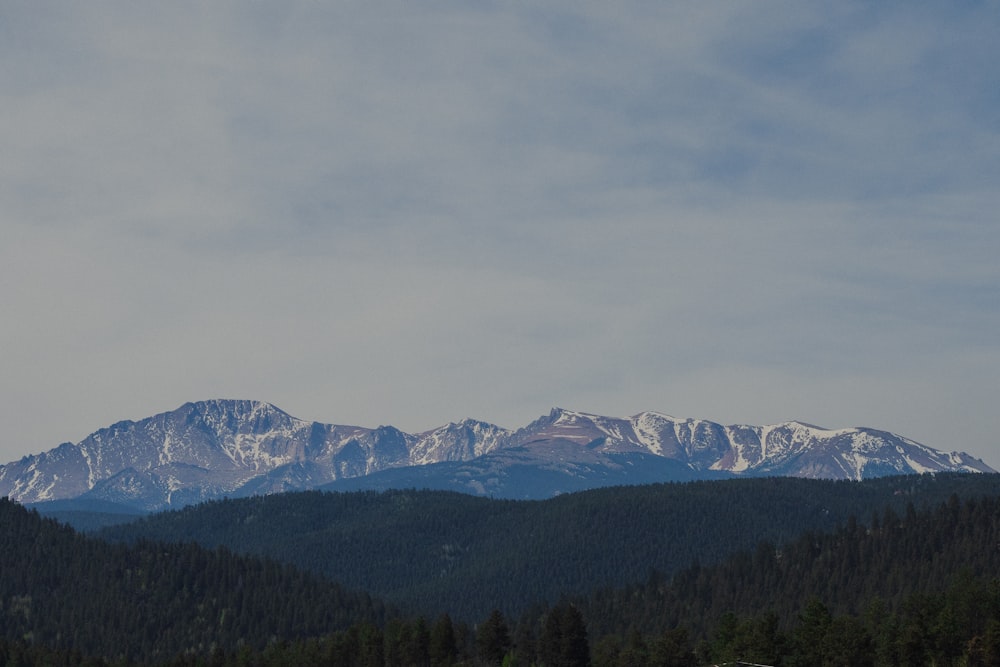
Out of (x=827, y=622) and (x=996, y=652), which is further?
(x=827, y=622)

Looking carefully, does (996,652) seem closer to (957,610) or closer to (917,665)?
(917,665)

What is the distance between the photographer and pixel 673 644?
196 m

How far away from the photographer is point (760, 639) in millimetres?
182625

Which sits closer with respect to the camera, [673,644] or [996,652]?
[996,652]

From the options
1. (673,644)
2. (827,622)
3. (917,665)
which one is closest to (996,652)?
A: (917,665)

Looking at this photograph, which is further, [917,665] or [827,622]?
[827,622]

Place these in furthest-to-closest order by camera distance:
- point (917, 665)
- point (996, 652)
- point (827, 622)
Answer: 1. point (827, 622)
2. point (917, 665)
3. point (996, 652)

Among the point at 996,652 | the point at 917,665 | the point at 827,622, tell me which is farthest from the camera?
the point at 827,622

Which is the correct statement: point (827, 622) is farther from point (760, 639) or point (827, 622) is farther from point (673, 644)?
point (673, 644)

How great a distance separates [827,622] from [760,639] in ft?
34.2

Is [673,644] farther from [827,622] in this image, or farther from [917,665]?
[917,665]

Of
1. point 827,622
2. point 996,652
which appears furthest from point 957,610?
point 996,652

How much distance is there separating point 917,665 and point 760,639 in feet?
71.3

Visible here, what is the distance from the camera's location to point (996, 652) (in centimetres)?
15888
